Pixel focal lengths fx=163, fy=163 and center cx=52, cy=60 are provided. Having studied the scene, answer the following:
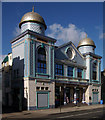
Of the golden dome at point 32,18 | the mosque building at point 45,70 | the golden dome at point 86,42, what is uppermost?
the golden dome at point 32,18

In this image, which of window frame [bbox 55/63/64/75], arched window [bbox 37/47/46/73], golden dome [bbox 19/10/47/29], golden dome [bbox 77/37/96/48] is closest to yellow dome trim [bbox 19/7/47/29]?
golden dome [bbox 19/10/47/29]

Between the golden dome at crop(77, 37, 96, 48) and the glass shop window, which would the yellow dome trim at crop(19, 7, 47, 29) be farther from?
the golden dome at crop(77, 37, 96, 48)

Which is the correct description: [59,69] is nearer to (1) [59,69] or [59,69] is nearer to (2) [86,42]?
(1) [59,69]

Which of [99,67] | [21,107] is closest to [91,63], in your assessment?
[99,67]

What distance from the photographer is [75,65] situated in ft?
103

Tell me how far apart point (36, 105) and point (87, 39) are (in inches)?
832

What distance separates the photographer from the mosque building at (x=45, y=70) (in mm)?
22922

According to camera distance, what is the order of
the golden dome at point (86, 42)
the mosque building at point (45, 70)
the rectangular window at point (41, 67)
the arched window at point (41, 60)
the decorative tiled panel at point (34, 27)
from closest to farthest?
the mosque building at point (45, 70) → the rectangular window at point (41, 67) → the arched window at point (41, 60) → the decorative tiled panel at point (34, 27) → the golden dome at point (86, 42)

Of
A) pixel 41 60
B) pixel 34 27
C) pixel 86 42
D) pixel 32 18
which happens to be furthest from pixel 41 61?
pixel 86 42

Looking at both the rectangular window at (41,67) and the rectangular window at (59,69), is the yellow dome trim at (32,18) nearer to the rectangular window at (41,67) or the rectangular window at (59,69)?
the rectangular window at (41,67)

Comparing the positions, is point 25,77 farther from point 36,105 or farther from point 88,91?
point 88,91

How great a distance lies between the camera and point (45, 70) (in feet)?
82.1

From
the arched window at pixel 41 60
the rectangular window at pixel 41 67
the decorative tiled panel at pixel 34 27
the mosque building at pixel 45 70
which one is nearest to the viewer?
the mosque building at pixel 45 70

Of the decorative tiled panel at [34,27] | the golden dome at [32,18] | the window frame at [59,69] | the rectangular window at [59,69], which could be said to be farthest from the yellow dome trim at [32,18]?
the rectangular window at [59,69]
